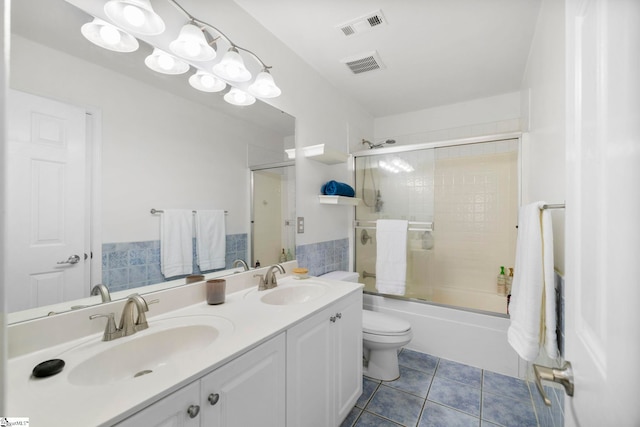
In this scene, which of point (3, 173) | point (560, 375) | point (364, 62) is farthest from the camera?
point (364, 62)

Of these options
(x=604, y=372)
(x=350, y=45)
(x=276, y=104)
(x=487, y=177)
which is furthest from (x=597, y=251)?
(x=487, y=177)

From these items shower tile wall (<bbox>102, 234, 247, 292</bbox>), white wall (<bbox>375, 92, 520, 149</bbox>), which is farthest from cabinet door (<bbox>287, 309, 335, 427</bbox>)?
white wall (<bbox>375, 92, 520, 149</bbox>)

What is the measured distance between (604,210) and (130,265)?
56.8 inches

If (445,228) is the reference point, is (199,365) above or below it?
below

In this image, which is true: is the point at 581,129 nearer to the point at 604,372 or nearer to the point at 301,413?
the point at 604,372

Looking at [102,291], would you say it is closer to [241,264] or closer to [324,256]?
[241,264]

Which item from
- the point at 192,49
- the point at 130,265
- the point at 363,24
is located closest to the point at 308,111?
the point at 363,24

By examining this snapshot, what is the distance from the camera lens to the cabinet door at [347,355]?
56.1 inches

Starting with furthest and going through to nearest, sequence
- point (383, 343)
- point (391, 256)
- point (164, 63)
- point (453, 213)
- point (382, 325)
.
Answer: point (453, 213) < point (391, 256) < point (382, 325) < point (383, 343) < point (164, 63)

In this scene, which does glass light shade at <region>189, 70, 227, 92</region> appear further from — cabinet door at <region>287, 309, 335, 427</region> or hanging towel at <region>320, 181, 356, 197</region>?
cabinet door at <region>287, 309, 335, 427</region>

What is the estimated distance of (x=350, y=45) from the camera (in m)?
1.90

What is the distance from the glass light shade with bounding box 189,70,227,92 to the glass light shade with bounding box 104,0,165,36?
26 cm

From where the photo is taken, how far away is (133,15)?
104cm

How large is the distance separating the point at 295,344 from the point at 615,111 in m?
1.16
